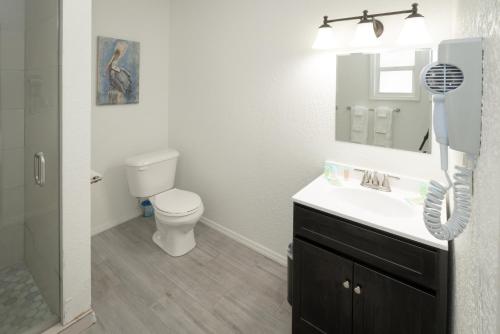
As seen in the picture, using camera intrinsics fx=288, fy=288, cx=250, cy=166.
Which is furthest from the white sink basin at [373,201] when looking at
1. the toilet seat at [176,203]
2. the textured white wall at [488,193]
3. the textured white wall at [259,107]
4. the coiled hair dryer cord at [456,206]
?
the toilet seat at [176,203]

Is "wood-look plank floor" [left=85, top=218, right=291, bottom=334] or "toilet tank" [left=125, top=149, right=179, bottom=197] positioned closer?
"wood-look plank floor" [left=85, top=218, right=291, bottom=334]

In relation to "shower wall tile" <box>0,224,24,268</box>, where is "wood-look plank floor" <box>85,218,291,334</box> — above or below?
below

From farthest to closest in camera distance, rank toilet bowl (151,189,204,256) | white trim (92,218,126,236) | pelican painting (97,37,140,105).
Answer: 1. white trim (92,218,126,236)
2. pelican painting (97,37,140,105)
3. toilet bowl (151,189,204,256)

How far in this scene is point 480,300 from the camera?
1.76ft

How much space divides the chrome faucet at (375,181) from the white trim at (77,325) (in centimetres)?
Answer: 185

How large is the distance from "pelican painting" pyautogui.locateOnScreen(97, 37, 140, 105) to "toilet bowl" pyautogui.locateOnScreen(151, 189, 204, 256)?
1.02 metres

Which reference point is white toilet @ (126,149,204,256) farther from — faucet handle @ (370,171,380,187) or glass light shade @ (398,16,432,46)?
glass light shade @ (398,16,432,46)

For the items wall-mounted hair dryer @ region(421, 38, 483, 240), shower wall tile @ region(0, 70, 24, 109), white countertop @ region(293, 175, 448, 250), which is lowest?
white countertop @ region(293, 175, 448, 250)

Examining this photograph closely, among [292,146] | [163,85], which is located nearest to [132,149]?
[163,85]

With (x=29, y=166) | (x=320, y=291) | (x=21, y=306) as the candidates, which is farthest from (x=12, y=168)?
(x=320, y=291)

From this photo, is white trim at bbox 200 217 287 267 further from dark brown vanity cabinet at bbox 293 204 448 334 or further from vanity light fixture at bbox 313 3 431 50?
vanity light fixture at bbox 313 3 431 50

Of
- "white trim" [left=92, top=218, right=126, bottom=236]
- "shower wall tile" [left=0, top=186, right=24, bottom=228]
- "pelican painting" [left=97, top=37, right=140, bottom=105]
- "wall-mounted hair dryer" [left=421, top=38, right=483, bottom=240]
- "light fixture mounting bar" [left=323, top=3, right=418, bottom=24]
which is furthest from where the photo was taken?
"white trim" [left=92, top=218, right=126, bottom=236]

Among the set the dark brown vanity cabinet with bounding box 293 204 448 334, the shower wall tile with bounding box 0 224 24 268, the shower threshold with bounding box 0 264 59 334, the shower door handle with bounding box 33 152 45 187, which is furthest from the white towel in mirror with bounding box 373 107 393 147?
the shower wall tile with bounding box 0 224 24 268

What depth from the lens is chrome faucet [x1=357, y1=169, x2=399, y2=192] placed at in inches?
68.4
